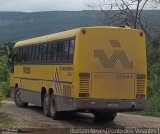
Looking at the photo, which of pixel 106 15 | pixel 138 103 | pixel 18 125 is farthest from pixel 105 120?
pixel 106 15

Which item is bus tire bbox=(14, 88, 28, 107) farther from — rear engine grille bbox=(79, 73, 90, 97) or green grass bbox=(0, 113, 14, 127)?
rear engine grille bbox=(79, 73, 90, 97)

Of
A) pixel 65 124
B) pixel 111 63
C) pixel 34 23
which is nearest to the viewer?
pixel 111 63

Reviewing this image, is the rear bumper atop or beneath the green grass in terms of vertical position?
atop

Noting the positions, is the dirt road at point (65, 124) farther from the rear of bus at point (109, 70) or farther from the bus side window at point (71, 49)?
the bus side window at point (71, 49)

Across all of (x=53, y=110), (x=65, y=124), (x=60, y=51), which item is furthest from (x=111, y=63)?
(x=53, y=110)

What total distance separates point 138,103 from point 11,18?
68.9 m

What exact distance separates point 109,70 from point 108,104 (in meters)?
1.06

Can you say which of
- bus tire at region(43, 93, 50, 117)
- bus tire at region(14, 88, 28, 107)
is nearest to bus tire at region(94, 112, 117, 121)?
bus tire at region(43, 93, 50, 117)

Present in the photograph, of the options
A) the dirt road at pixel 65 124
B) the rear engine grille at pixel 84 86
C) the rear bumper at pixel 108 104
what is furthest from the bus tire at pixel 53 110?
the rear engine grille at pixel 84 86

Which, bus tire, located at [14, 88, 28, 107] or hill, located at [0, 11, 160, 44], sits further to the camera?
hill, located at [0, 11, 160, 44]

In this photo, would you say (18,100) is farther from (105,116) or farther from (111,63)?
(111,63)

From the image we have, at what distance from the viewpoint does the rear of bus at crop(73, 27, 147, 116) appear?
16.2 metres

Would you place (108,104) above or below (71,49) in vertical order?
below

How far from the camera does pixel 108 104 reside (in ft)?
53.6
